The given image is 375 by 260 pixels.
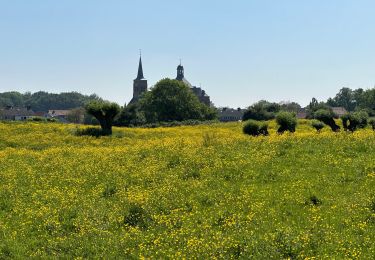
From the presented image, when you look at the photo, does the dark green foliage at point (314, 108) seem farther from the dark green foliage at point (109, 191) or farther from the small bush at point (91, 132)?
the dark green foliage at point (109, 191)

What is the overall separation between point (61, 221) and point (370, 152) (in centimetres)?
1531

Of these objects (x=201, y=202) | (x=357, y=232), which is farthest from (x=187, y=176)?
(x=357, y=232)

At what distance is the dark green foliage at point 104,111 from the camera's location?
46.5m

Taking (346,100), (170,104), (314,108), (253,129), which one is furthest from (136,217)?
(346,100)

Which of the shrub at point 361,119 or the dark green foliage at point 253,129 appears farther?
the shrub at point 361,119

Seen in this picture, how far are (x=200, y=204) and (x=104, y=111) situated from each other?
32403 millimetres

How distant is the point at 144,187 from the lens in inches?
745

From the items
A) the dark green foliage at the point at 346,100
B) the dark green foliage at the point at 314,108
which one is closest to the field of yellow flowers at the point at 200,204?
the dark green foliage at the point at 314,108

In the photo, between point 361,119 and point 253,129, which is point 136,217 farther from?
point 361,119

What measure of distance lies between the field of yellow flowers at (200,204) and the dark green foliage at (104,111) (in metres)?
21.4

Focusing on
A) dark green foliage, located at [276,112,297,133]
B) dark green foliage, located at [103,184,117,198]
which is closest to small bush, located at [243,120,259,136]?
dark green foliage, located at [276,112,297,133]

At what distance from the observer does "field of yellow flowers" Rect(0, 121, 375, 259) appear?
1229 centimetres

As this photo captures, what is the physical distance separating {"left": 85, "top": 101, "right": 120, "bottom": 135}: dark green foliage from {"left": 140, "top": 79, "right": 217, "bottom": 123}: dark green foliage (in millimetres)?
49195

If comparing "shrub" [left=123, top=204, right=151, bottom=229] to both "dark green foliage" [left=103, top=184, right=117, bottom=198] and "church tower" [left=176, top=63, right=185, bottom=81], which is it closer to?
"dark green foliage" [left=103, top=184, right=117, bottom=198]
